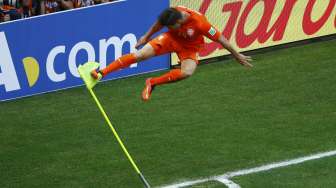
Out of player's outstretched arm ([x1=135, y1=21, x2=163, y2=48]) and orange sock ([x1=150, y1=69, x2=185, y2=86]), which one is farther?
player's outstretched arm ([x1=135, y1=21, x2=163, y2=48])

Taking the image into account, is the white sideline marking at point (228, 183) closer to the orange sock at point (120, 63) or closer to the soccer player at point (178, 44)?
the soccer player at point (178, 44)

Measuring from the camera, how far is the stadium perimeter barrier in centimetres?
1705

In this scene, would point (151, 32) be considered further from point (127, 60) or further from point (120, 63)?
point (120, 63)

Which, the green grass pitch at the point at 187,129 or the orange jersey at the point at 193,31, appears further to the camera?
the orange jersey at the point at 193,31

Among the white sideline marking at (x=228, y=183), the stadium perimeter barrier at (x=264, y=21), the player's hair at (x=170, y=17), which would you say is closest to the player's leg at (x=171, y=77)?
the player's hair at (x=170, y=17)

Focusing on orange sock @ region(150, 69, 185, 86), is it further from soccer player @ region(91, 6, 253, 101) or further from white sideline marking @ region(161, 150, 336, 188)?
white sideline marking @ region(161, 150, 336, 188)

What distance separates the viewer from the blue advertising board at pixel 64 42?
1518cm

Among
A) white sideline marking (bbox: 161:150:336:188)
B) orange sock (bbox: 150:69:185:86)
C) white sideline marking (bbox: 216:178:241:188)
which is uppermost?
orange sock (bbox: 150:69:185:86)

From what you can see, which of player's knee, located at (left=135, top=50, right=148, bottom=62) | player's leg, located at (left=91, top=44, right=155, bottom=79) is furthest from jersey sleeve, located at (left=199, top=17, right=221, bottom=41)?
player's knee, located at (left=135, top=50, right=148, bottom=62)

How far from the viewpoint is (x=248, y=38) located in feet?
57.6

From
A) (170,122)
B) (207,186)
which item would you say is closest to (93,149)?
(170,122)

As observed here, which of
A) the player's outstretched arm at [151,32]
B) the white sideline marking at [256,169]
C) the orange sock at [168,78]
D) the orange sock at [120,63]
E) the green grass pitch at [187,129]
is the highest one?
the player's outstretched arm at [151,32]

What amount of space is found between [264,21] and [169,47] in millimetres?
6149

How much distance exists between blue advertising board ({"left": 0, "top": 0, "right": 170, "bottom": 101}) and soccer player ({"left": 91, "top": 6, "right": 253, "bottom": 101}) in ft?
12.9
